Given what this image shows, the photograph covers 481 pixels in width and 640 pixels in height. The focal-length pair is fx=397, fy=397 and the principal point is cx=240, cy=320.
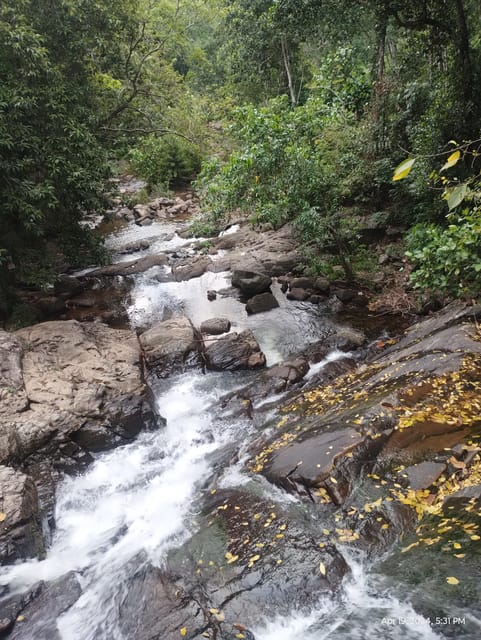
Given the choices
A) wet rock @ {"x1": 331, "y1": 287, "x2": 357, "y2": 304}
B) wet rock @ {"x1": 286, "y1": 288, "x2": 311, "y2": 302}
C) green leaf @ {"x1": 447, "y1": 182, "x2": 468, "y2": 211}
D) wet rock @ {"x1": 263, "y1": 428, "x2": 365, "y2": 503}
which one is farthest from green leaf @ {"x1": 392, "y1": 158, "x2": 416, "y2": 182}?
wet rock @ {"x1": 286, "y1": 288, "x2": 311, "y2": 302}

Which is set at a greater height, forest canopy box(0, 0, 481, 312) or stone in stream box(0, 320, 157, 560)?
forest canopy box(0, 0, 481, 312)

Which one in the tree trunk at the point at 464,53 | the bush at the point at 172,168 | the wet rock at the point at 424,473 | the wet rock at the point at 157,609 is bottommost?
the wet rock at the point at 157,609

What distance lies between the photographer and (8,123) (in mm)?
9289

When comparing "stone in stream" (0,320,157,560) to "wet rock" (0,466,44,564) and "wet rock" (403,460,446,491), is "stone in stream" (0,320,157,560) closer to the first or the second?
"wet rock" (0,466,44,564)

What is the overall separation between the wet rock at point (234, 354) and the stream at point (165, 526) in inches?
11.6

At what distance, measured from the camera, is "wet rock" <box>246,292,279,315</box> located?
12773 millimetres

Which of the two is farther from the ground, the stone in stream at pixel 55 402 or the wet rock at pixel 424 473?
the stone in stream at pixel 55 402

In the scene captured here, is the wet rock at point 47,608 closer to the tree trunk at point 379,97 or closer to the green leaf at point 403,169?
the green leaf at point 403,169

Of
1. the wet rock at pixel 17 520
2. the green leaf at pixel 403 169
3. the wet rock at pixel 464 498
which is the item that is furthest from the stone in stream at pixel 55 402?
the green leaf at pixel 403 169

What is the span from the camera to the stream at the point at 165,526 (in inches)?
151

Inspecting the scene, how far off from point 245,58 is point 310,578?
26227 millimetres

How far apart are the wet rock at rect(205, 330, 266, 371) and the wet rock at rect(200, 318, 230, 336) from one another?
943mm

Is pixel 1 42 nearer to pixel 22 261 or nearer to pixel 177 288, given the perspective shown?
pixel 22 261

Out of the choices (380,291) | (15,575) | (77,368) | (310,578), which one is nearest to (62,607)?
(15,575)
